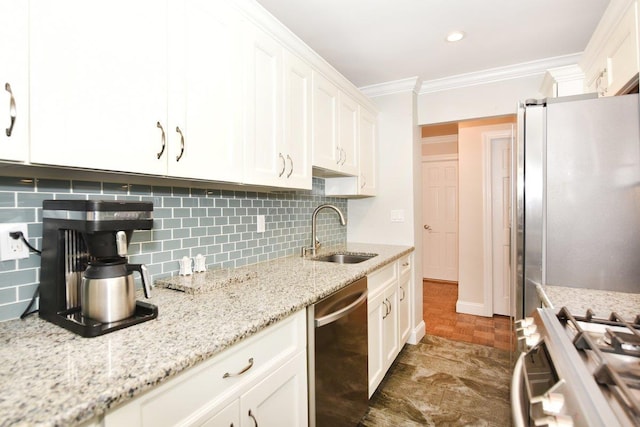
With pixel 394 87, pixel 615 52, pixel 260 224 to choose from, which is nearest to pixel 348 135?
pixel 394 87

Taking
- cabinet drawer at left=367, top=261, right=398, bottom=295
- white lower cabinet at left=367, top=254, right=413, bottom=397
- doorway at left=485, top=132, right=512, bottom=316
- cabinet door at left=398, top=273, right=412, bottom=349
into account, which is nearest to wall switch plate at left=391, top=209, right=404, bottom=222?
white lower cabinet at left=367, top=254, right=413, bottom=397

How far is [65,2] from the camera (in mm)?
851

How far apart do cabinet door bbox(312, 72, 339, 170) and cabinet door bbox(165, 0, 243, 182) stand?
657mm

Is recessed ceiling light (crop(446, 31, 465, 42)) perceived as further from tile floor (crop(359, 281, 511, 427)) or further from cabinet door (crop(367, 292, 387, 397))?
tile floor (crop(359, 281, 511, 427))

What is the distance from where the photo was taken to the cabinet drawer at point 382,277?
1.90 metres

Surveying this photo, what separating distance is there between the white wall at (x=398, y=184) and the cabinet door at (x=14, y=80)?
2589 millimetres

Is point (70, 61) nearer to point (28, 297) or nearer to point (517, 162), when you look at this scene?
point (28, 297)

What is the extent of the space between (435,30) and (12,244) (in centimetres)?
235

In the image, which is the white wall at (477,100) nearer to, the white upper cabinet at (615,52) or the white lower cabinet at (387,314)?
the white upper cabinet at (615,52)

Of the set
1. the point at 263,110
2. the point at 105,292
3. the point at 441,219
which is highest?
the point at 263,110

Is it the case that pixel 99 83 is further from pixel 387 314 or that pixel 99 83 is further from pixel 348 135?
pixel 387 314

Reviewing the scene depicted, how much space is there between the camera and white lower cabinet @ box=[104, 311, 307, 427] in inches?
28.4

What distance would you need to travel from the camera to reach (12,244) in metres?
0.98

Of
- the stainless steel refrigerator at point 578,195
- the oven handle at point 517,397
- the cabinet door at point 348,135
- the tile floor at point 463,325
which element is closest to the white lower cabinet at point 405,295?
the tile floor at point 463,325
